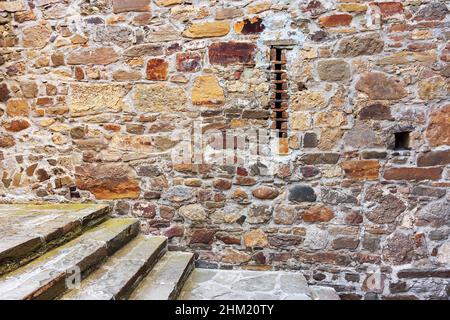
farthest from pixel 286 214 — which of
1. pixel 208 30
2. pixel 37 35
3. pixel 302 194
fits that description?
pixel 37 35

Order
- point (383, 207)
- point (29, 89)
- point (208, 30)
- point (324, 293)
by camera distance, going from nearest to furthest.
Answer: point (324, 293) → point (383, 207) → point (208, 30) → point (29, 89)

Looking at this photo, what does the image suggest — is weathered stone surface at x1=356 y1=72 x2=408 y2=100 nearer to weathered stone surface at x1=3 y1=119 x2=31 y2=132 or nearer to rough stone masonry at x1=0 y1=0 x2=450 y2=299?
rough stone masonry at x1=0 y1=0 x2=450 y2=299

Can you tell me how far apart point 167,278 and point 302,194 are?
1303 millimetres

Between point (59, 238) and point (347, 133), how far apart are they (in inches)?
94.5

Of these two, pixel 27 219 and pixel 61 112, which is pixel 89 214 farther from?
pixel 61 112

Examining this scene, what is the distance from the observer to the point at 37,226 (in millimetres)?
2301

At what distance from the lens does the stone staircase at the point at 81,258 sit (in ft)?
5.90

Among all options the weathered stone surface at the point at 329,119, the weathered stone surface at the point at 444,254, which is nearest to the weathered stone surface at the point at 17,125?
the weathered stone surface at the point at 329,119

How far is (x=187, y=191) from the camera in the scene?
285 centimetres

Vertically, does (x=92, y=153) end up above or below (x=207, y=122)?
below

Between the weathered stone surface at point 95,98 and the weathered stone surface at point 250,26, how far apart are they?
3.77ft

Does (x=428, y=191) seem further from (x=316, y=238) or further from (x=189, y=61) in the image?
(x=189, y=61)

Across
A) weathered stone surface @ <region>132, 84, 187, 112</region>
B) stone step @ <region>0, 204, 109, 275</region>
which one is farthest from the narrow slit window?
stone step @ <region>0, 204, 109, 275</region>

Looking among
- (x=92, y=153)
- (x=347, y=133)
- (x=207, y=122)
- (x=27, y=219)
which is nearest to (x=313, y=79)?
(x=347, y=133)
